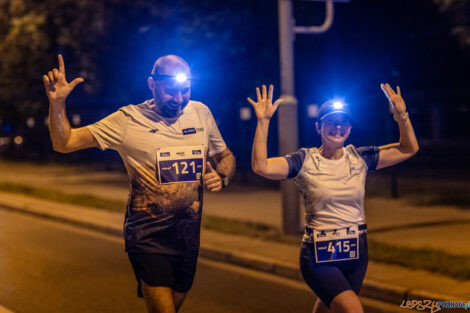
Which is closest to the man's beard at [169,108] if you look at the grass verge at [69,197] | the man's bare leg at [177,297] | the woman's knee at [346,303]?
the man's bare leg at [177,297]

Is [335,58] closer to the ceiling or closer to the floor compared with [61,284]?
closer to the ceiling

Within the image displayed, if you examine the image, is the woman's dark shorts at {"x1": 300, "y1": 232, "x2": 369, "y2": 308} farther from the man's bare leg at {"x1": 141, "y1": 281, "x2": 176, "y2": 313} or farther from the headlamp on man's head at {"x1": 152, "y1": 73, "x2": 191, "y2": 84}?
the headlamp on man's head at {"x1": 152, "y1": 73, "x2": 191, "y2": 84}

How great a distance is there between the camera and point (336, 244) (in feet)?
13.4

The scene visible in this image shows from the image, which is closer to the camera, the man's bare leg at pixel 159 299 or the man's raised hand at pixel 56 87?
the man's raised hand at pixel 56 87

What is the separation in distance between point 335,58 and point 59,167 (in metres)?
14.6

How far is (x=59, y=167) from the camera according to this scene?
3080 cm

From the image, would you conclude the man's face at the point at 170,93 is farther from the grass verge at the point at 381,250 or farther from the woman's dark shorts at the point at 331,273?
→ the grass verge at the point at 381,250

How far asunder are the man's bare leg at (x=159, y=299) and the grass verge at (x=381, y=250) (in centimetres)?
407

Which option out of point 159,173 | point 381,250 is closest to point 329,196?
point 159,173

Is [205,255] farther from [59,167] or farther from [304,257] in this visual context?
[59,167]

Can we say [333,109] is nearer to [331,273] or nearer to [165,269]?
[331,273]

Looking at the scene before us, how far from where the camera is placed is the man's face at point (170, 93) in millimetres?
4023

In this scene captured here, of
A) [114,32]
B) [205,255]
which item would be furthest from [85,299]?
[114,32]

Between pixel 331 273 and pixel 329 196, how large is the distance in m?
0.46
